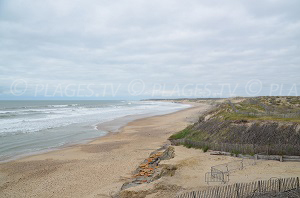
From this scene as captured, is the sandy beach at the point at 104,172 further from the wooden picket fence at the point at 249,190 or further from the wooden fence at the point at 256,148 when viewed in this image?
the wooden picket fence at the point at 249,190

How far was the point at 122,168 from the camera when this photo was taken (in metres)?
18.1

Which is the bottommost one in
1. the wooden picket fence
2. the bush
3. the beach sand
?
the beach sand

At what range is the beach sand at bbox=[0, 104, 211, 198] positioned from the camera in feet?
47.4

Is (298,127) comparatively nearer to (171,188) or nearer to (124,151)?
(171,188)

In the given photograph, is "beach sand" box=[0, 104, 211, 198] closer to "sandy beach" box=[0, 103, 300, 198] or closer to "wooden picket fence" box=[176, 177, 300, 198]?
"sandy beach" box=[0, 103, 300, 198]

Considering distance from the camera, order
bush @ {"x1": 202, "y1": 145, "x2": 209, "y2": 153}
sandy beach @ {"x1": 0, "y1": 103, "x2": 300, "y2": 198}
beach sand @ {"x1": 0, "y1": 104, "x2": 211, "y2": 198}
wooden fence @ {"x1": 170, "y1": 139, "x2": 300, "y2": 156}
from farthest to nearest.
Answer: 1. bush @ {"x1": 202, "y1": 145, "x2": 209, "y2": 153}
2. wooden fence @ {"x1": 170, "y1": 139, "x2": 300, "y2": 156}
3. beach sand @ {"x1": 0, "y1": 104, "x2": 211, "y2": 198}
4. sandy beach @ {"x1": 0, "y1": 103, "x2": 300, "y2": 198}

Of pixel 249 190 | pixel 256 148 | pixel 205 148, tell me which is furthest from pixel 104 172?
pixel 256 148

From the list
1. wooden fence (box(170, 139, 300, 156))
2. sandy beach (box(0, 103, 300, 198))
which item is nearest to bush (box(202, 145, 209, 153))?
wooden fence (box(170, 139, 300, 156))

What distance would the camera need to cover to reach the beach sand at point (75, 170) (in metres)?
14.5

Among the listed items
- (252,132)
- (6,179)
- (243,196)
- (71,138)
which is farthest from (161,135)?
(243,196)

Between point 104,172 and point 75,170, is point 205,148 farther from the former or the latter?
point 75,170

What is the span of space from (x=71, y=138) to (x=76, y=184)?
16.4m

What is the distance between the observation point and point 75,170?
18.2m

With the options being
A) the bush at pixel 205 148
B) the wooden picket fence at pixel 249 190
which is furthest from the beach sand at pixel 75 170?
the wooden picket fence at pixel 249 190
